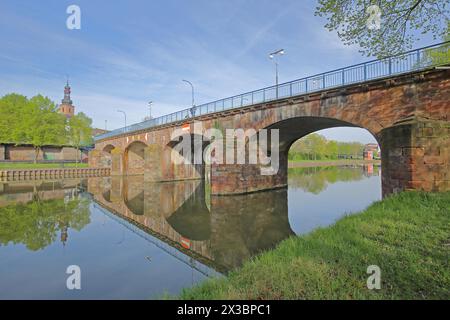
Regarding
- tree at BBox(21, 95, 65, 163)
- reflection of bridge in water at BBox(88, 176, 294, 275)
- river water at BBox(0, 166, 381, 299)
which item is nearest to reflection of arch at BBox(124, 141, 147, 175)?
tree at BBox(21, 95, 65, 163)

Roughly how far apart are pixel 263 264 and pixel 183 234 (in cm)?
636

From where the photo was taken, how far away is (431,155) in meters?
8.49

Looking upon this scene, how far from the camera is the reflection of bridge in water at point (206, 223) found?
→ 331 inches

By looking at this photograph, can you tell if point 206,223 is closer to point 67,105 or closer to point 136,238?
point 136,238

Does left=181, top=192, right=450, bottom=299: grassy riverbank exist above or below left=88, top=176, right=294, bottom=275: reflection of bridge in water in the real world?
above

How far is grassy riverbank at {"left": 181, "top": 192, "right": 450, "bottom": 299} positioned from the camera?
3.52 meters

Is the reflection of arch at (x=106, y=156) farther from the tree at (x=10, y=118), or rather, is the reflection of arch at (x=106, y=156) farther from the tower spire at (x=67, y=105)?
the tower spire at (x=67, y=105)

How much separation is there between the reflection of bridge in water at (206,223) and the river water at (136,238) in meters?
0.04

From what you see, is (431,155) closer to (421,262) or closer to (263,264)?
(421,262)

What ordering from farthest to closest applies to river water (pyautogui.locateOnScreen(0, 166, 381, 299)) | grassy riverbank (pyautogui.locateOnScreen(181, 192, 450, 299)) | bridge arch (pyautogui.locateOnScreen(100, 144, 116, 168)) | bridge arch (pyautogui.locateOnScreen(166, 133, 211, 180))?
1. bridge arch (pyautogui.locateOnScreen(100, 144, 116, 168))
2. bridge arch (pyautogui.locateOnScreen(166, 133, 211, 180))
3. river water (pyautogui.locateOnScreen(0, 166, 381, 299))
4. grassy riverbank (pyautogui.locateOnScreen(181, 192, 450, 299))

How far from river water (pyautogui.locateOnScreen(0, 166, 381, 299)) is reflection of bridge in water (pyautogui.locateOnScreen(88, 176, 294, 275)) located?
40 mm

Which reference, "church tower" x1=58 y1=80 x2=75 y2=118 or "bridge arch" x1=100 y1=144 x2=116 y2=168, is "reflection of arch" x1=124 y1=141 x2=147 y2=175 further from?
"church tower" x1=58 y1=80 x2=75 y2=118

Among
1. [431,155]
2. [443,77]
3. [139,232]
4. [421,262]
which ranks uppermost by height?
[443,77]

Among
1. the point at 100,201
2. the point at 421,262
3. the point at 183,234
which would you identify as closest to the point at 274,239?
the point at 183,234
